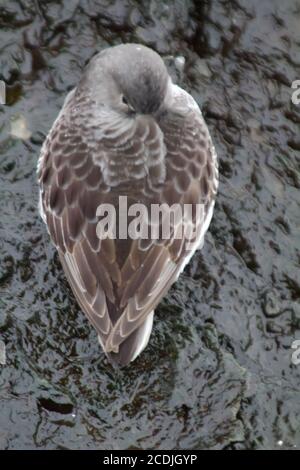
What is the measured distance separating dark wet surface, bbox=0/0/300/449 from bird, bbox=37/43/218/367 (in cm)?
21

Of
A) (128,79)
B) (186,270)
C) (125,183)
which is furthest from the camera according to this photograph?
(186,270)

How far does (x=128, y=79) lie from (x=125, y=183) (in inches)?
21.8

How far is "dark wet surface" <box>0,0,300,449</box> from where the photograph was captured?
14.3 ft

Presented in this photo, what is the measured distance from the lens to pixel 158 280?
4.33m

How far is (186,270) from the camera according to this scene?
188 inches

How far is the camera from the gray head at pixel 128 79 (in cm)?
451

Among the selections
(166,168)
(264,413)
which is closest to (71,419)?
(264,413)

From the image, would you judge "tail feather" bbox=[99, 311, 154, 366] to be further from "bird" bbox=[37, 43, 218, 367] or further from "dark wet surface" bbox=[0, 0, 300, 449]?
"dark wet surface" bbox=[0, 0, 300, 449]

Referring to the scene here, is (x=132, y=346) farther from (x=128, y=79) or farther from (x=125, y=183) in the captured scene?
(x=128, y=79)

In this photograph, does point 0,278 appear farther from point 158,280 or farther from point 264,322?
point 264,322

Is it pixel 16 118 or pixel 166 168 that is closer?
pixel 166 168

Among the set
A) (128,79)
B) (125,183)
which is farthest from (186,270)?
(128,79)

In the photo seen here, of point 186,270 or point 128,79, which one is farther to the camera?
point 186,270
